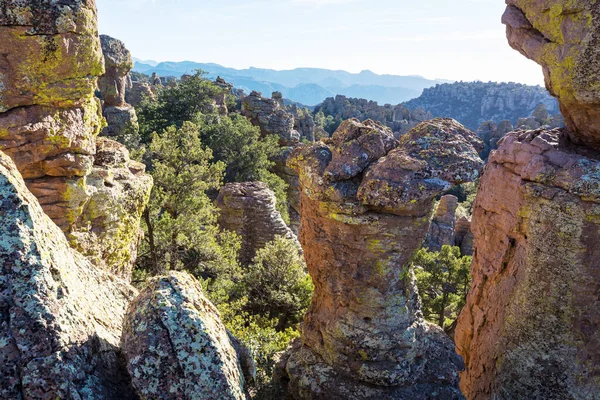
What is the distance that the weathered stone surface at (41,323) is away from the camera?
382cm

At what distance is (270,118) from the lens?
48.3 m

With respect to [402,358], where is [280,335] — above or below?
below

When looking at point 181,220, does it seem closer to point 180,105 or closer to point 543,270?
point 543,270

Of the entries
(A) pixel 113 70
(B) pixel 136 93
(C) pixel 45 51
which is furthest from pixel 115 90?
(C) pixel 45 51

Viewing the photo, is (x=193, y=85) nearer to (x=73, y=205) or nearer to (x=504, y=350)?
(x=73, y=205)

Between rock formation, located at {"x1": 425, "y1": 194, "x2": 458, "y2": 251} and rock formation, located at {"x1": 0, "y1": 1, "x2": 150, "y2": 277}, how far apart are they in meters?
34.0

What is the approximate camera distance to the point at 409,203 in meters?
8.05

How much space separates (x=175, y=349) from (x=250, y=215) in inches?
748

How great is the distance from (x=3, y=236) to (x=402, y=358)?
7704 millimetres

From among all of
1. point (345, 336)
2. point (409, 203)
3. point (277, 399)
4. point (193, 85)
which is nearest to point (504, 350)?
point (345, 336)

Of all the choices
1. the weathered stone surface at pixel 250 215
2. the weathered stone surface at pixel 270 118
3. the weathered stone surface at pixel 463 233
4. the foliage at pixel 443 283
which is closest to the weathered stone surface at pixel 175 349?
the weathered stone surface at pixel 250 215

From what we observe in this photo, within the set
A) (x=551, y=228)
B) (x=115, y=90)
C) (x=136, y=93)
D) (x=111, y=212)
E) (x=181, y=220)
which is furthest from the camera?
(x=136, y=93)

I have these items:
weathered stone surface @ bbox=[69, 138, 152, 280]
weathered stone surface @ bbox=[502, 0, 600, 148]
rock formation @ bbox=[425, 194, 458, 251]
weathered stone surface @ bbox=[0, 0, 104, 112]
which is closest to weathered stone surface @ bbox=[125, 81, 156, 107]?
rock formation @ bbox=[425, 194, 458, 251]

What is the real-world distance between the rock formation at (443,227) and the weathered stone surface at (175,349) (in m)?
36.7
